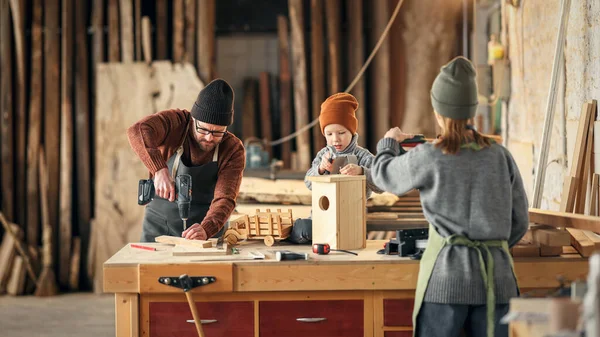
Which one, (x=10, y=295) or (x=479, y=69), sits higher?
(x=479, y=69)

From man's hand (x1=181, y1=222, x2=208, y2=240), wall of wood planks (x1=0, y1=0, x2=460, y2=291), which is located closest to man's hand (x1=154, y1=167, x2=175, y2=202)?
man's hand (x1=181, y1=222, x2=208, y2=240)

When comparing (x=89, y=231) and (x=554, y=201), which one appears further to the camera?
(x=89, y=231)

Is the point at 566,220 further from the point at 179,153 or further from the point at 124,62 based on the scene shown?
the point at 124,62

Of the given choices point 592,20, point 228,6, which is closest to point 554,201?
point 592,20

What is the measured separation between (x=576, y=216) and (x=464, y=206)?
1.08 metres

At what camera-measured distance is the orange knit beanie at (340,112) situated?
15.5 ft

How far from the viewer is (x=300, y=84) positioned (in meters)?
9.24

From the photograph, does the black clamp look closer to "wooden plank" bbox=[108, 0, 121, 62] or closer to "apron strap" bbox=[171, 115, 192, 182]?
"apron strap" bbox=[171, 115, 192, 182]

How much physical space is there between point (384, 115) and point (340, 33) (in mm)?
1045

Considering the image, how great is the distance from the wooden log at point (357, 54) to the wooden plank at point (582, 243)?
5055mm

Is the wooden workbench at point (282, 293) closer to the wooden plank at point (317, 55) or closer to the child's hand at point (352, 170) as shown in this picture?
the child's hand at point (352, 170)

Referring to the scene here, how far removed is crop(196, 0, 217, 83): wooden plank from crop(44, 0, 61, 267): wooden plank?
1570 mm

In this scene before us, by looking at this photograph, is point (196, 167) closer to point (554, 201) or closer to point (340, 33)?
point (554, 201)

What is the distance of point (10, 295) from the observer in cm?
896
